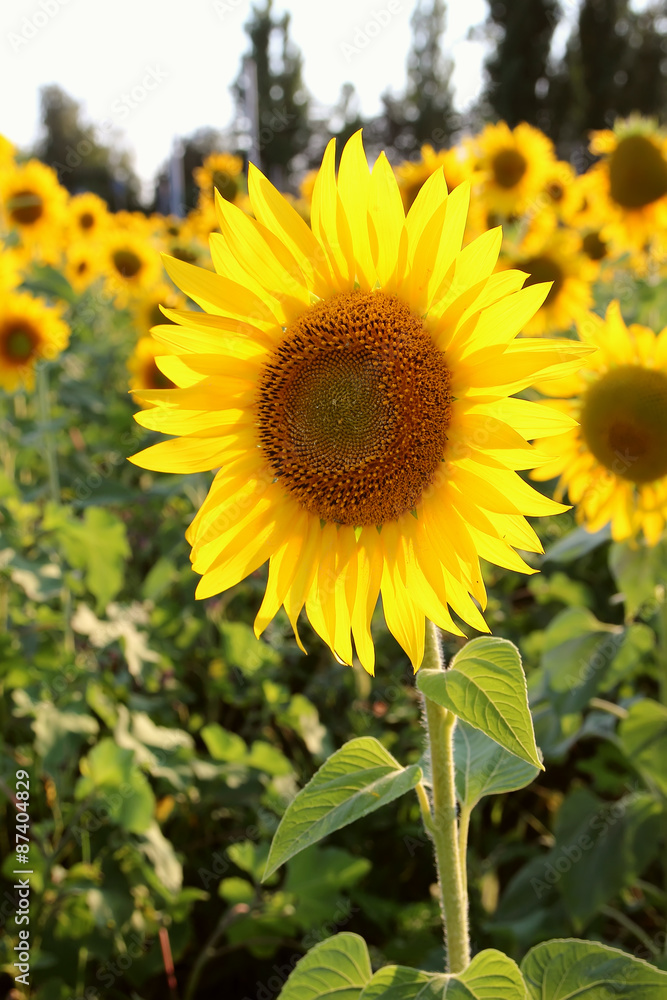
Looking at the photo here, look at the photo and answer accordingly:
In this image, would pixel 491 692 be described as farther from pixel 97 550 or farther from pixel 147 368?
pixel 147 368

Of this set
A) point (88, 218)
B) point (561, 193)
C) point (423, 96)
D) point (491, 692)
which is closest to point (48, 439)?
point (491, 692)

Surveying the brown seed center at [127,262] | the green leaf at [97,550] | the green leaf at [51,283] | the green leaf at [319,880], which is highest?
the green leaf at [51,283]

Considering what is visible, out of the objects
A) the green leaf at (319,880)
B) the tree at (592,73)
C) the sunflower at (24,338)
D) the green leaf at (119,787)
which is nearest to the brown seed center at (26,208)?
the sunflower at (24,338)

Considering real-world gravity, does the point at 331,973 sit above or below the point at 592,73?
below

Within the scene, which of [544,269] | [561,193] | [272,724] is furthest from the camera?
[561,193]

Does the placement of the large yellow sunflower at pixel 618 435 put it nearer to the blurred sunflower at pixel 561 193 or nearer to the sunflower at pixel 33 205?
the blurred sunflower at pixel 561 193

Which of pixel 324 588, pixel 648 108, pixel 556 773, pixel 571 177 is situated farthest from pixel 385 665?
pixel 648 108

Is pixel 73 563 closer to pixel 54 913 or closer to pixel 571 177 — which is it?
pixel 54 913
